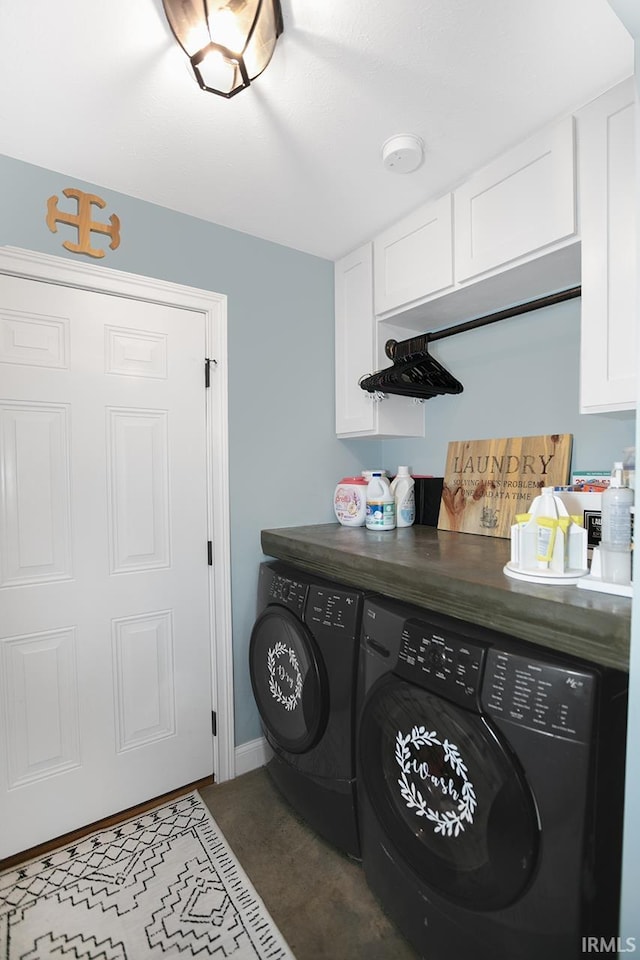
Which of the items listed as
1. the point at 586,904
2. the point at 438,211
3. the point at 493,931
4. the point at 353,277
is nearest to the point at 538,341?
the point at 438,211

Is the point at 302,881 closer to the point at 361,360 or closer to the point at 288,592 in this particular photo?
the point at 288,592

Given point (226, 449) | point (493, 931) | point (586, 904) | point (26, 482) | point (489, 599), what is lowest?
point (493, 931)

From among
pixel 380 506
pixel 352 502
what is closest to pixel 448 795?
pixel 380 506

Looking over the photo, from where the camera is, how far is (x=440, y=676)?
1146 millimetres

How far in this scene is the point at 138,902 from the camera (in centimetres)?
145

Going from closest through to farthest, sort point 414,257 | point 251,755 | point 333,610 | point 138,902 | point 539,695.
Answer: point 539,695 < point 138,902 < point 333,610 < point 414,257 < point 251,755

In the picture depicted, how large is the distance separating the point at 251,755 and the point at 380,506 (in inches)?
50.0

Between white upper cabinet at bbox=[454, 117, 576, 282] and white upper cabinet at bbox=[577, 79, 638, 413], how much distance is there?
0.05 metres

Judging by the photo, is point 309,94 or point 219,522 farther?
point 219,522

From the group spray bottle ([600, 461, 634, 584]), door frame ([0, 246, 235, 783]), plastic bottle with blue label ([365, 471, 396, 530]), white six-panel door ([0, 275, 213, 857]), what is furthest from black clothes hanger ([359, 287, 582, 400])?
spray bottle ([600, 461, 634, 584])

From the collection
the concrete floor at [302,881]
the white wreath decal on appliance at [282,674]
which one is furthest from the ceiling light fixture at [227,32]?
the concrete floor at [302,881]

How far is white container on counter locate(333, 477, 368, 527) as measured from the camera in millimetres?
2236

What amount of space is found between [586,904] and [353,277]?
227cm

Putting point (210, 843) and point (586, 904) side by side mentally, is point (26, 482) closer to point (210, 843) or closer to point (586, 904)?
point (210, 843)
